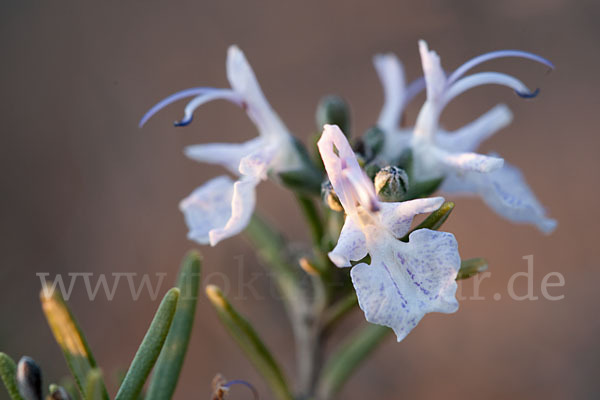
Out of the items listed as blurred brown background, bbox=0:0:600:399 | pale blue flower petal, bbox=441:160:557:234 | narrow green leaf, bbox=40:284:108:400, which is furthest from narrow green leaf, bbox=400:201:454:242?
blurred brown background, bbox=0:0:600:399

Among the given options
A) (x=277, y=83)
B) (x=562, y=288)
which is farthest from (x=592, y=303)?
(x=277, y=83)

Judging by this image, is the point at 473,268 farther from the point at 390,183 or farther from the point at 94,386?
the point at 94,386

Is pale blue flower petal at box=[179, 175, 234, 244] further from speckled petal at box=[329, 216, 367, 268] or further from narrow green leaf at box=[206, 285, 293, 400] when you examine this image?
speckled petal at box=[329, 216, 367, 268]

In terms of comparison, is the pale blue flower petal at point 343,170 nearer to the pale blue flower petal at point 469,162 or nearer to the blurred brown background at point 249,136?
the pale blue flower petal at point 469,162

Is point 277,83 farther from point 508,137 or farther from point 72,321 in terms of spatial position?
point 72,321

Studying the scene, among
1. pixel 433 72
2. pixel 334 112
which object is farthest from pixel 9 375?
pixel 433 72

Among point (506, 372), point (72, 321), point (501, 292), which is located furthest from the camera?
point (501, 292)

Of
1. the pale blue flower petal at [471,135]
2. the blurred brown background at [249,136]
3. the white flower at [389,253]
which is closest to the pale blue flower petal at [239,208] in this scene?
the white flower at [389,253]
